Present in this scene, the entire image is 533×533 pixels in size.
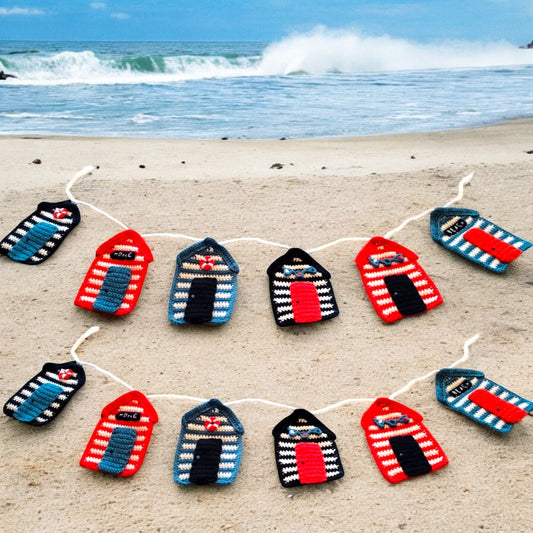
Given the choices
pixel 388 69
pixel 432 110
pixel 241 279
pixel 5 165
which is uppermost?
pixel 5 165

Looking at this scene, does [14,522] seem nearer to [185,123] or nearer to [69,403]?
[69,403]

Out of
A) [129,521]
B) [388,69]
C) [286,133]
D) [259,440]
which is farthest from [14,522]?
[388,69]

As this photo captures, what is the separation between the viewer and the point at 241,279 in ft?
11.1

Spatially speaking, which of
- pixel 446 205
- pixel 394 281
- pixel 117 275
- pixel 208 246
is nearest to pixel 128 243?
pixel 117 275

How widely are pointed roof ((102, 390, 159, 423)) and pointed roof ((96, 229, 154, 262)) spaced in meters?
0.90

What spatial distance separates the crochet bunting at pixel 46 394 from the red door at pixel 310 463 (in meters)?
1.07

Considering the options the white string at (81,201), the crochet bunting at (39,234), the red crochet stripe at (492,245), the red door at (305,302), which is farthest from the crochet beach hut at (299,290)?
the crochet bunting at (39,234)

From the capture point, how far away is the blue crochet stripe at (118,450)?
2490mm

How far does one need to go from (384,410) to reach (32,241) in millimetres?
2201

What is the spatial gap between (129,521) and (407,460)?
1.14 metres

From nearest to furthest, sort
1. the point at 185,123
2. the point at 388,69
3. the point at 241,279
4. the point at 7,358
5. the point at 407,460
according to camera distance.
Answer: the point at 407,460 < the point at 7,358 < the point at 241,279 < the point at 185,123 < the point at 388,69

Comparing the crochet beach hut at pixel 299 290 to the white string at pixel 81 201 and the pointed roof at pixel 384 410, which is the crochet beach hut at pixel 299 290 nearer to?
the pointed roof at pixel 384 410

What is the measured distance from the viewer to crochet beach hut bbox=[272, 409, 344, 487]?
247cm

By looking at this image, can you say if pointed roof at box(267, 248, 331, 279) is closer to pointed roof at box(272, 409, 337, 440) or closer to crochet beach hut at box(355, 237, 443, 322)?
crochet beach hut at box(355, 237, 443, 322)
